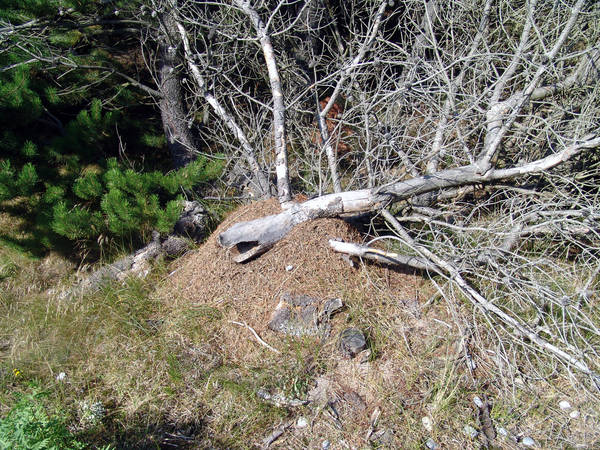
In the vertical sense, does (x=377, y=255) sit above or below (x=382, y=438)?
above

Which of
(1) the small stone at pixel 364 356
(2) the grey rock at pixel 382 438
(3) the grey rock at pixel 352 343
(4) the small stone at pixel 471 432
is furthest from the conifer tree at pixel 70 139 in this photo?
(4) the small stone at pixel 471 432

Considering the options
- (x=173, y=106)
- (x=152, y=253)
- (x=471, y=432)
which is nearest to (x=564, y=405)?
(x=471, y=432)

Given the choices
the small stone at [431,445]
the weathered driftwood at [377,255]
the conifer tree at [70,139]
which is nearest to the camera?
the small stone at [431,445]

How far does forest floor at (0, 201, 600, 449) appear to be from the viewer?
2682mm

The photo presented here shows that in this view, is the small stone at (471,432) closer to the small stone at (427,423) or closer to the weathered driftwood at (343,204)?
the small stone at (427,423)

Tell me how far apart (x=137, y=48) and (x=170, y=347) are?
11.9 ft

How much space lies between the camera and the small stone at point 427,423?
8.67 feet

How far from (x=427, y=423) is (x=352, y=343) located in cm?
65

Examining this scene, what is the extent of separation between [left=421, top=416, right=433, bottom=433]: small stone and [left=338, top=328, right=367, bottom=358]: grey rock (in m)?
0.56

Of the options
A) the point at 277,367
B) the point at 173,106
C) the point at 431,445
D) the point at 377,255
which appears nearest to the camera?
the point at 431,445

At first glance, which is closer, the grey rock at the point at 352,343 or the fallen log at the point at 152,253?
the grey rock at the point at 352,343

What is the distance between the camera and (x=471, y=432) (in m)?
2.62

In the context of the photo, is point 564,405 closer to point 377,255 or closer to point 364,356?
point 364,356

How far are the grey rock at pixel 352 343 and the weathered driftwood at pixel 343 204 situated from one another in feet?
3.19
